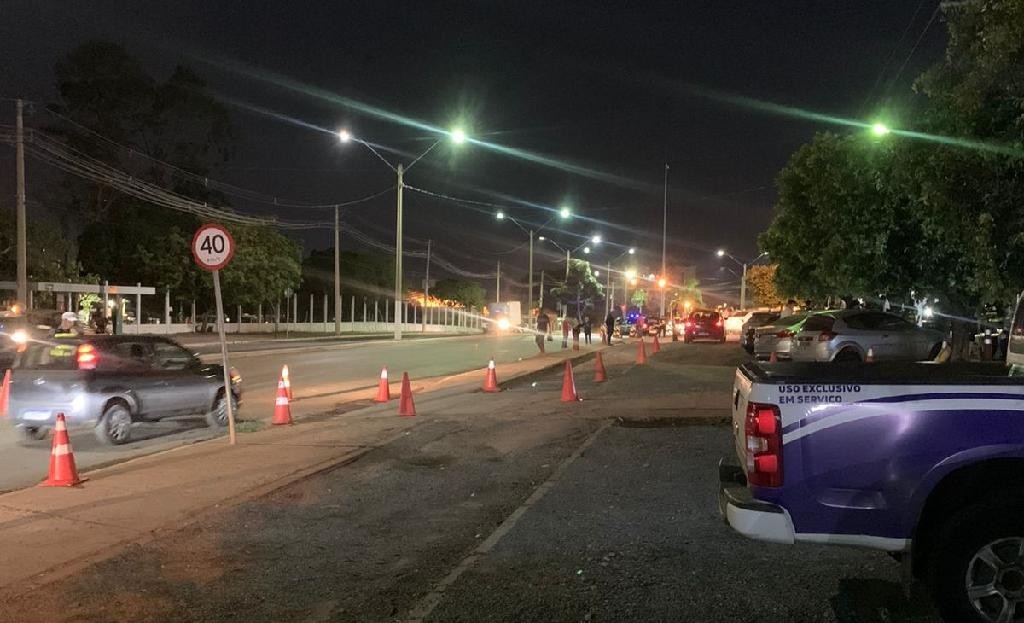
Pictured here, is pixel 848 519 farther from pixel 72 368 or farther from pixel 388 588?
pixel 72 368

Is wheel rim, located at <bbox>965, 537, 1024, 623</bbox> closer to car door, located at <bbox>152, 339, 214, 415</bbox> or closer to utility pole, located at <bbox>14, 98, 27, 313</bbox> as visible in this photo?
car door, located at <bbox>152, 339, 214, 415</bbox>

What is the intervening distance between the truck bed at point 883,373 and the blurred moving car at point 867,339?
13.0 metres

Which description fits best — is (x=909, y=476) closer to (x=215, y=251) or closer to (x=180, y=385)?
(x=215, y=251)

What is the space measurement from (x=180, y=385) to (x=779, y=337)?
575 inches

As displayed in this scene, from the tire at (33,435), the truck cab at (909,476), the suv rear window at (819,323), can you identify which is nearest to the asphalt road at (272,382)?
the tire at (33,435)

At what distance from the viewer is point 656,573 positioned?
559cm

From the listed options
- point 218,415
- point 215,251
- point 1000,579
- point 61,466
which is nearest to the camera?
point 1000,579

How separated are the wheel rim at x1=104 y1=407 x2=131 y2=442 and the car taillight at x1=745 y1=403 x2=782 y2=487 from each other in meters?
9.43

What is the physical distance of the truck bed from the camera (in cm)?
444

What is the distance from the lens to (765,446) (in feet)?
14.6

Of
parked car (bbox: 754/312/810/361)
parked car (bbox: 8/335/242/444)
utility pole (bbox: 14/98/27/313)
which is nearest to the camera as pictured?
parked car (bbox: 8/335/242/444)

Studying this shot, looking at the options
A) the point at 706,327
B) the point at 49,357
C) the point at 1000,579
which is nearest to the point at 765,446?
the point at 1000,579

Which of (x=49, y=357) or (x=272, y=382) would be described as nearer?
(x=49, y=357)

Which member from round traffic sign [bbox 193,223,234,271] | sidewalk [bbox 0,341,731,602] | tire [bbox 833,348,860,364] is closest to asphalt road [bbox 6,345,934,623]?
sidewalk [bbox 0,341,731,602]
